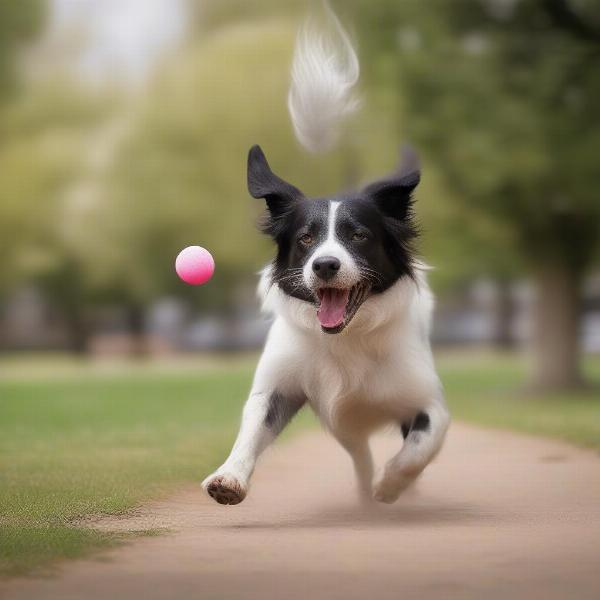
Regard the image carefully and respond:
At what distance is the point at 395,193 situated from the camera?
7566 mm

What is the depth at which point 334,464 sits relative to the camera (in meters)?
10.4

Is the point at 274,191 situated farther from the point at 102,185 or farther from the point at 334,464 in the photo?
the point at 102,185

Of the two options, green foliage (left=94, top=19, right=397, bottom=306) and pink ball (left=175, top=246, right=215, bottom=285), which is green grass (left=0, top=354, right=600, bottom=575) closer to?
pink ball (left=175, top=246, right=215, bottom=285)

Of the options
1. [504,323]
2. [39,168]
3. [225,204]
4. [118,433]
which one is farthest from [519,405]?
[504,323]

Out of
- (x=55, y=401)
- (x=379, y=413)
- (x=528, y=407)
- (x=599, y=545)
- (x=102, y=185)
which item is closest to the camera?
(x=599, y=545)

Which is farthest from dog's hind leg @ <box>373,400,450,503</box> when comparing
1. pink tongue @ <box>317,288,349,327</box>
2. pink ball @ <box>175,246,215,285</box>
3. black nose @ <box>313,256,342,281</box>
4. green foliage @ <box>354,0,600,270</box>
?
green foliage @ <box>354,0,600,270</box>

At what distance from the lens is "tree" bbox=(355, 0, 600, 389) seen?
16.8m

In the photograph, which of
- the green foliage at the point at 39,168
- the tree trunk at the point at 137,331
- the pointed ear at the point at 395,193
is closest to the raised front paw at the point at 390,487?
the pointed ear at the point at 395,193

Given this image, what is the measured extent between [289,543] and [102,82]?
34.9m

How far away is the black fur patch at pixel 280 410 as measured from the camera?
23.8ft

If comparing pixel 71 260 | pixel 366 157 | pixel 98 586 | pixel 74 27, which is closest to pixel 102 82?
pixel 74 27

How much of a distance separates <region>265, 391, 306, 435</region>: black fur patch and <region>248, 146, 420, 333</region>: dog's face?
60 centimetres

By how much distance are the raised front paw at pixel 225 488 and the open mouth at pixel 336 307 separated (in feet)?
3.45

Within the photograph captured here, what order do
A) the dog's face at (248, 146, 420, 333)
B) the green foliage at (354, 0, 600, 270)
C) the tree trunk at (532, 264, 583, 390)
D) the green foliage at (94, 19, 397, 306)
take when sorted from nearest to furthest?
1. the dog's face at (248, 146, 420, 333)
2. the green foliage at (354, 0, 600, 270)
3. the tree trunk at (532, 264, 583, 390)
4. the green foliage at (94, 19, 397, 306)
